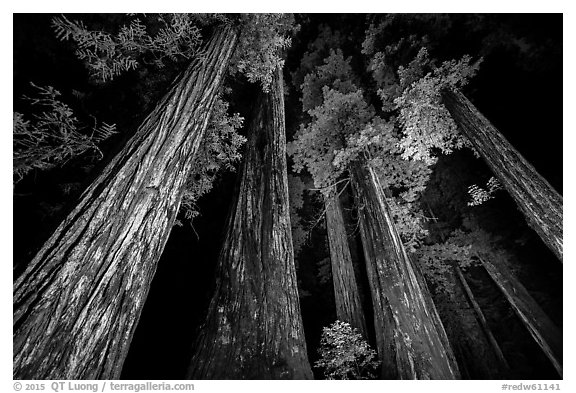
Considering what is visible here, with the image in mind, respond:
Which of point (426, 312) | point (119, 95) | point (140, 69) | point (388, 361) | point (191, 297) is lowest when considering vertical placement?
point (388, 361)

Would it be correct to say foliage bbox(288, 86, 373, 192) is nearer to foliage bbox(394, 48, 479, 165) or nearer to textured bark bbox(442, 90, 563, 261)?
foliage bbox(394, 48, 479, 165)

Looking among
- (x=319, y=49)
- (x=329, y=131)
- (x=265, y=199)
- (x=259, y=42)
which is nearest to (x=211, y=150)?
(x=265, y=199)

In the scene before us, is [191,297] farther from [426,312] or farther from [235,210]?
[426,312]

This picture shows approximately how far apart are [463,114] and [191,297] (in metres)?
4.70

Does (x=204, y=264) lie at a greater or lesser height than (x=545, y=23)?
lesser

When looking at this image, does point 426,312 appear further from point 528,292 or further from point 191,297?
point 528,292

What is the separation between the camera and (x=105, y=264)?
1413 mm

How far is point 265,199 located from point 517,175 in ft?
9.78

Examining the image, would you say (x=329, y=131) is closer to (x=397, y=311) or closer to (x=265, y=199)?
(x=265, y=199)

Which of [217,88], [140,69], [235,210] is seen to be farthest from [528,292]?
[140,69]

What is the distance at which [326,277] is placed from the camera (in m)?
5.93

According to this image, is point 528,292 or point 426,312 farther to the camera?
point 528,292
